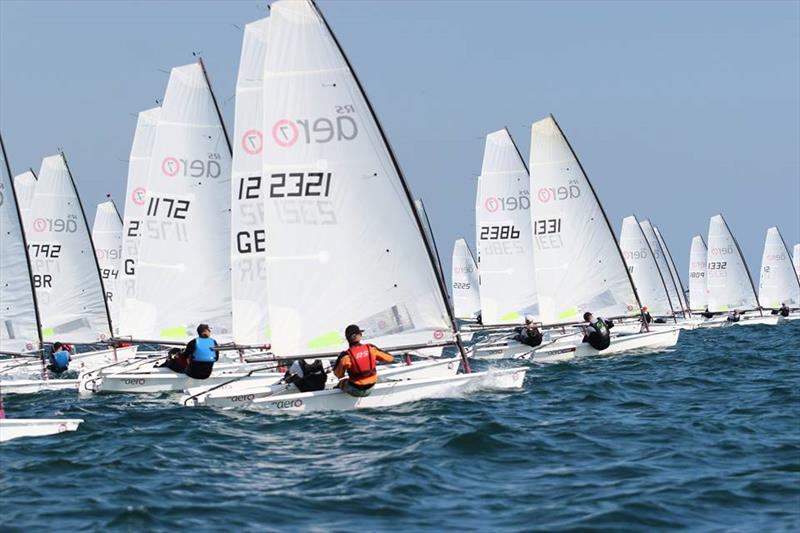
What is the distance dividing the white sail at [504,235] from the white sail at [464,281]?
2195cm

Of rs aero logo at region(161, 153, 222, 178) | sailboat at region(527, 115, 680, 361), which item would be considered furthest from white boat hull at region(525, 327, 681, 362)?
rs aero logo at region(161, 153, 222, 178)

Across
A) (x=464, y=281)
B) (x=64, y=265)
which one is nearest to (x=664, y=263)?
(x=464, y=281)

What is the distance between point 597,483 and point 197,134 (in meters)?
16.3

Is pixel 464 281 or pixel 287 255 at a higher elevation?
pixel 464 281

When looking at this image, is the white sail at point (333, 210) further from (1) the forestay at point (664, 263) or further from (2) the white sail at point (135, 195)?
(1) the forestay at point (664, 263)

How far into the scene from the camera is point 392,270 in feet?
59.0

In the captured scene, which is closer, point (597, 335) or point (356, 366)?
point (356, 366)

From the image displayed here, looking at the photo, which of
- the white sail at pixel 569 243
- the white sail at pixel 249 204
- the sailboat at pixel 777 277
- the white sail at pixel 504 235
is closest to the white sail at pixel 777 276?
the sailboat at pixel 777 277

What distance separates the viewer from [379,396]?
54.7 feet

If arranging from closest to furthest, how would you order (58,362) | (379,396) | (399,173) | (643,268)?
(379,396) < (399,173) < (58,362) < (643,268)

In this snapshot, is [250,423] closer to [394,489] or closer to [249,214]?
[394,489]

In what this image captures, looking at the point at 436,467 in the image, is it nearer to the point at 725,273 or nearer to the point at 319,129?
the point at 319,129

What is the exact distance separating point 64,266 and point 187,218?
8.44 metres

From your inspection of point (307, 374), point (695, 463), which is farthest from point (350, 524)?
point (307, 374)
